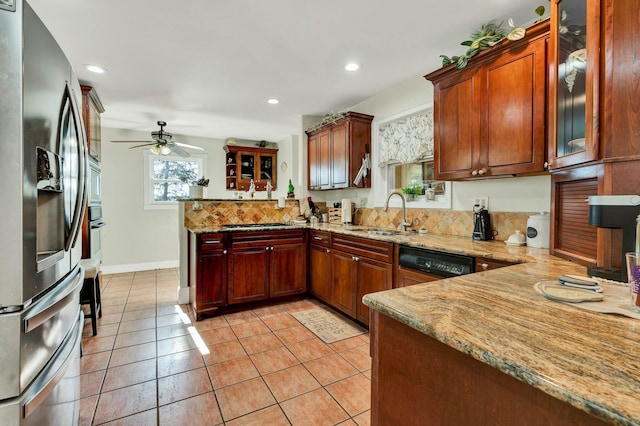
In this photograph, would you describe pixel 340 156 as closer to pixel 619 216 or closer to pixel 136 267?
pixel 619 216

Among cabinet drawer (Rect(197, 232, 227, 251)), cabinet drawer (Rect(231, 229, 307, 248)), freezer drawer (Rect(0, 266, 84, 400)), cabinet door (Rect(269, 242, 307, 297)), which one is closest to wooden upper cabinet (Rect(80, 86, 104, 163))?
cabinet drawer (Rect(197, 232, 227, 251))

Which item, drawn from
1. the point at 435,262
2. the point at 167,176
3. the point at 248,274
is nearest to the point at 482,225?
the point at 435,262

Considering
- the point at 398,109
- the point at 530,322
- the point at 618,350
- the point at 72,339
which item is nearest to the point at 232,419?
the point at 72,339

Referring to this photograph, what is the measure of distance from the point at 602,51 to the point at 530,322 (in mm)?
1214

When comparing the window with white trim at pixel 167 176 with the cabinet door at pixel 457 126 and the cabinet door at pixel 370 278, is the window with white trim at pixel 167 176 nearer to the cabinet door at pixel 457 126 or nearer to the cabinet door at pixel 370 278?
the cabinet door at pixel 370 278

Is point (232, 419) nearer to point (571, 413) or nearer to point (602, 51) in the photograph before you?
point (571, 413)

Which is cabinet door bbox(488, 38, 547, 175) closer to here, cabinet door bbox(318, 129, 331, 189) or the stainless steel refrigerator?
cabinet door bbox(318, 129, 331, 189)

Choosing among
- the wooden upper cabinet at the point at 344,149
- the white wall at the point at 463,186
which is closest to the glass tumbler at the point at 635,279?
the white wall at the point at 463,186

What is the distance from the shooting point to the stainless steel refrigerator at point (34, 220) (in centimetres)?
87

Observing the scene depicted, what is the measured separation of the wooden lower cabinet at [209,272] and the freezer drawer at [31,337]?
1967 millimetres

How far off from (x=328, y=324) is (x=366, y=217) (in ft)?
4.83

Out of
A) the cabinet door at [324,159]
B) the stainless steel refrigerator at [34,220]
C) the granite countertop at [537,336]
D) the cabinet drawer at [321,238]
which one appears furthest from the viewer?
the cabinet door at [324,159]

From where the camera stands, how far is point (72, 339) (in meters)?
1.32

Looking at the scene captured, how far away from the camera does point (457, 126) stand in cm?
243
